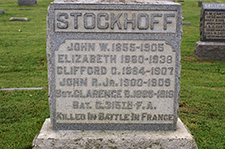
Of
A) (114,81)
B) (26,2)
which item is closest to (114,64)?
(114,81)

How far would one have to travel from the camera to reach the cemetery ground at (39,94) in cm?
462

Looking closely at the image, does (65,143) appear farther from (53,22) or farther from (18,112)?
(18,112)

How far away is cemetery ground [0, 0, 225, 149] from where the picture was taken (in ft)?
→ 15.2

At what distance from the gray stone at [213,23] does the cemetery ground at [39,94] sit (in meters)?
0.85

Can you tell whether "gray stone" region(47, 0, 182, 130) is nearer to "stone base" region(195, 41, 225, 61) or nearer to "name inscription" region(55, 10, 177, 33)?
"name inscription" region(55, 10, 177, 33)

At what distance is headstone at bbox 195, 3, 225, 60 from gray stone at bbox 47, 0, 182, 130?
7.05 metres

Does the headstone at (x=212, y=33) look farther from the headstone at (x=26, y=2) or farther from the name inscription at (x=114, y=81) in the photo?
the headstone at (x=26, y=2)

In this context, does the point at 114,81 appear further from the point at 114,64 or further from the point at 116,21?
the point at 116,21

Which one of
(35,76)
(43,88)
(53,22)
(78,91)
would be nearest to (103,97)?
(78,91)

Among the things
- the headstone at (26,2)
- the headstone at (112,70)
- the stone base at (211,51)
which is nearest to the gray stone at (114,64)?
the headstone at (112,70)

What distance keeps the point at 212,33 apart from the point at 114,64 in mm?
7759

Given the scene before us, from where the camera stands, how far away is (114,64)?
334cm

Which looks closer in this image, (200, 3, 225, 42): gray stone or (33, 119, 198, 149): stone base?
(33, 119, 198, 149): stone base

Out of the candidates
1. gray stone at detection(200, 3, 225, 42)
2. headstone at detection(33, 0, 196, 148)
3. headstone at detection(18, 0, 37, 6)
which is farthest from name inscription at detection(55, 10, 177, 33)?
headstone at detection(18, 0, 37, 6)
